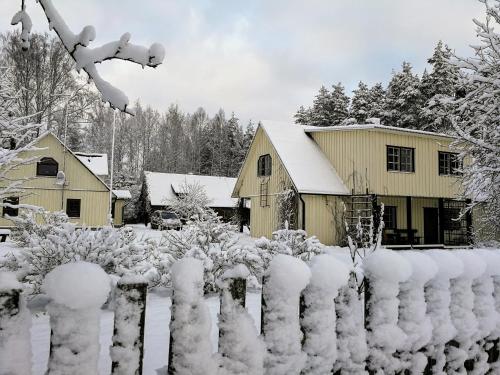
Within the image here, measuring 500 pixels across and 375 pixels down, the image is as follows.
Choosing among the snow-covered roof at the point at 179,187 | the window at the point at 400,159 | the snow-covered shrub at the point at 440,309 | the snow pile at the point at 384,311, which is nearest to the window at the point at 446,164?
the window at the point at 400,159

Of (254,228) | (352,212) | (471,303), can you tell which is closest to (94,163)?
(254,228)

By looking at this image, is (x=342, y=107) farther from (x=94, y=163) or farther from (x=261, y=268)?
(x=261, y=268)

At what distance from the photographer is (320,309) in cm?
201

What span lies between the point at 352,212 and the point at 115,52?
17951mm

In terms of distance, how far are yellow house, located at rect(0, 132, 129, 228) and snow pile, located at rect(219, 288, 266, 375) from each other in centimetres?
2667

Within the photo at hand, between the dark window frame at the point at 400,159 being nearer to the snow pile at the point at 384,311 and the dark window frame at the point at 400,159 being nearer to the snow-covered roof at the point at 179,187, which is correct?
the snow pile at the point at 384,311

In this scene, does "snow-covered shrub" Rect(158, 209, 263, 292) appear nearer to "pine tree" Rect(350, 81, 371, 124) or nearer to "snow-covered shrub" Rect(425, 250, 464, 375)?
"snow-covered shrub" Rect(425, 250, 464, 375)

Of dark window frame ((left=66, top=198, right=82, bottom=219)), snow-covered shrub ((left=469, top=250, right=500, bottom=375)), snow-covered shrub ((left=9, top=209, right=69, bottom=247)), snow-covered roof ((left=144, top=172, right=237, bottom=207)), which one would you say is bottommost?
snow-covered shrub ((left=469, top=250, right=500, bottom=375))

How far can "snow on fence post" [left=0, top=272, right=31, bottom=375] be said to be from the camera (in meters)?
1.35

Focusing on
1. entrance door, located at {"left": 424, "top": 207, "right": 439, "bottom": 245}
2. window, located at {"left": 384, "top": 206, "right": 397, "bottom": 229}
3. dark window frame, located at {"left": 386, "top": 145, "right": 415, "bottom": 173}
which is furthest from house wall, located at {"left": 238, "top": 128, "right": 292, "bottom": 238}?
entrance door, located at {"left": 424, "top": 207, "right": 439, "bottom": 245}

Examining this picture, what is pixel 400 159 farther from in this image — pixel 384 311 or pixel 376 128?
pixel 384 311

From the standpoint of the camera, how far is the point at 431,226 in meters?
23.4

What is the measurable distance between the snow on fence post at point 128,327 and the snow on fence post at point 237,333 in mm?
371

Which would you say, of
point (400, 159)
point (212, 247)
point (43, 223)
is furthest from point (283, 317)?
point (400, 159)
